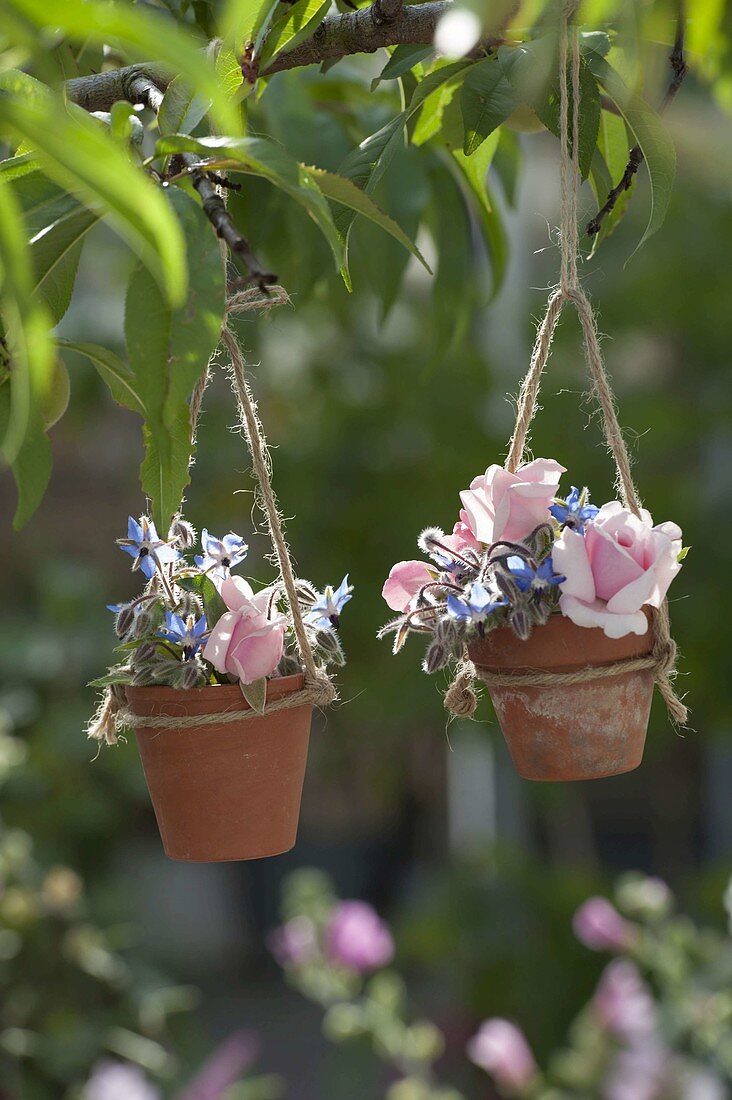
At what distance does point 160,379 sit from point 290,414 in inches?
104

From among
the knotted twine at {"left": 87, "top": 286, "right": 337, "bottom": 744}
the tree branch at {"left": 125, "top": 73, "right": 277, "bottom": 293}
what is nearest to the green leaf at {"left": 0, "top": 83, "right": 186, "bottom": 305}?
the tree branch at {"left": 125, "top": 73, "right": 277, "bottom": 293}

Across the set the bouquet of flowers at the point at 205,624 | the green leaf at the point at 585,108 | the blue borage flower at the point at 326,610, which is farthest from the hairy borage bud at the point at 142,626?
the green leaf at the point at 585,108

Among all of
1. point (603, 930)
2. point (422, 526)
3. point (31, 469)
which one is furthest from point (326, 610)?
point (422, 526)

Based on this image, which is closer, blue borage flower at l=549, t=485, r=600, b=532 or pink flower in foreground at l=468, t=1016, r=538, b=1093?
blue borage flower at l=549, t=485, r=600, b=532

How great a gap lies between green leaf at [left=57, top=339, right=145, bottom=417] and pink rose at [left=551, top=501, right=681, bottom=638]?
294mm

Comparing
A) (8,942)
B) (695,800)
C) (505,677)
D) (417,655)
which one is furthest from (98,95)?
(695,800)

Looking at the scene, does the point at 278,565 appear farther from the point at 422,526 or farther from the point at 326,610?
the point at 422,526

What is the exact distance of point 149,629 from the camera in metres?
→ 0.82

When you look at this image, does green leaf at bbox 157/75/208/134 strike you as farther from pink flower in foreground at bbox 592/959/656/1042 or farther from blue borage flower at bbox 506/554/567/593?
pink flower in foreground at bbox 592/959/656/1042

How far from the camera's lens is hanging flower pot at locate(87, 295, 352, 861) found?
2.61 ft

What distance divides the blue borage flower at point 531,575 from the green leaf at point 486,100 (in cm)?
28

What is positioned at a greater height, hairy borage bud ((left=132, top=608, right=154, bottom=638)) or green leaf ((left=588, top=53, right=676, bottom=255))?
green leaf ((left=588, top=53, right=676, bottom=255))

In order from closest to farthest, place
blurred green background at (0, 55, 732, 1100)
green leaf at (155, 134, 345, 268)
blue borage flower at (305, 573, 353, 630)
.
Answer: green leaf at (155, 134, 345, 268) → blue borage flower at (305, 573, 353, 630) → blurred green background at (0, 55, 732, 1100)

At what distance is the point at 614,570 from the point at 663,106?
1.07 feet
